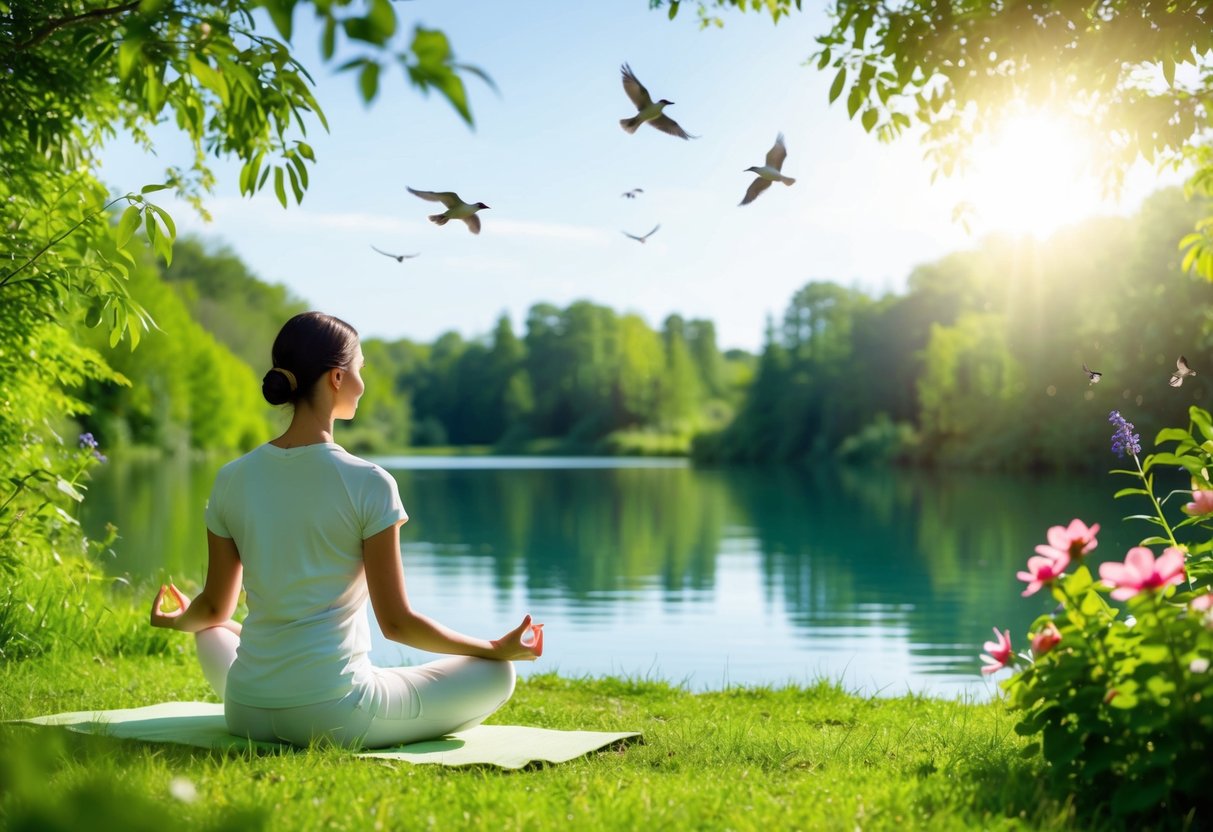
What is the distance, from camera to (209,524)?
373cm

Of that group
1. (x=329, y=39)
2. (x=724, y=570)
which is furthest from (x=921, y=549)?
(x=329, y=39)

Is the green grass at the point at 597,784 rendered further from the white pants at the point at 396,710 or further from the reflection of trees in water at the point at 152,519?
the reflection of trees in water at the point at 152,519

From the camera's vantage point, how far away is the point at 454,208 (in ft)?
13.0

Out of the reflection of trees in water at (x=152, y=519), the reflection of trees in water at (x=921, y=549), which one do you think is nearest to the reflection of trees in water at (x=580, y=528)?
the reflection of trees in water at (x=921, y=549)

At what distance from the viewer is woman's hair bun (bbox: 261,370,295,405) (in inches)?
140

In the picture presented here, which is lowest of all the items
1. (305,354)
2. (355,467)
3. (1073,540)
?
(1073,540)

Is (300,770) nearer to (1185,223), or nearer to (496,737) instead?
(496,737)

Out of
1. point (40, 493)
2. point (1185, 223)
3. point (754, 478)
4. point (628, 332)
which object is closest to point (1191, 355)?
point (1185, 223)

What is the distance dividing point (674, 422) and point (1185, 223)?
143 ft

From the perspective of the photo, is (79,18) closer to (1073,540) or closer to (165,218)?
(165,218)

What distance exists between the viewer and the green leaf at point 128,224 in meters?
3.47

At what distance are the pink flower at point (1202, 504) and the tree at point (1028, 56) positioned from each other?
1870 millimetres

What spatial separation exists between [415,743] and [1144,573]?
2.31 metres

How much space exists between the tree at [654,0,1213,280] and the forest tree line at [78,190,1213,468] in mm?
7305
